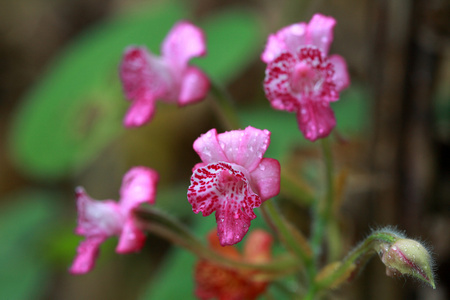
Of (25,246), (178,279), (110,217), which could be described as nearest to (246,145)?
(110,217)

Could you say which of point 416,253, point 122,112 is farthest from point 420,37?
point 122,112

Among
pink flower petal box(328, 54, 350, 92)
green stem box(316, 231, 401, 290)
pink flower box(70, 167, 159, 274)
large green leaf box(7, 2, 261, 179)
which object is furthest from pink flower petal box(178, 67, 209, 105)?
large green leaf box(7, 2, 261, 179)

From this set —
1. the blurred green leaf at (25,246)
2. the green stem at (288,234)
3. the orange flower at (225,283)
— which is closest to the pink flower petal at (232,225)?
the green stem at (288,234)

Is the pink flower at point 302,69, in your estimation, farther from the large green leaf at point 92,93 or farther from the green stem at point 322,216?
the large green leaf at point 92,93

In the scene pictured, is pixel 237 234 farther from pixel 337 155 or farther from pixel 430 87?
pixel 337 155

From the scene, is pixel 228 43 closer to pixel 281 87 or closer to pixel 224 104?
pixel 224 104

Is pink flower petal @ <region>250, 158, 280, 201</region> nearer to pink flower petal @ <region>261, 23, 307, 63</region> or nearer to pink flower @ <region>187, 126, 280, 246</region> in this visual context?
pink flower @ <region>187, 126, 280, 246</region>
